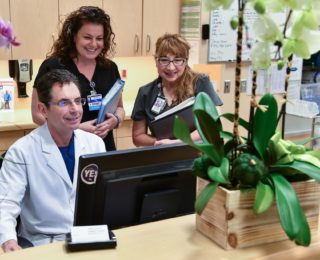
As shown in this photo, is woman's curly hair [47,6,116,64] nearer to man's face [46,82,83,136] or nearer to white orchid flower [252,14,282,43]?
man's face [46,82,83,136]

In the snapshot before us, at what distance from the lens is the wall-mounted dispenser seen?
12.4ft

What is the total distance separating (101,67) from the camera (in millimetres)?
2867

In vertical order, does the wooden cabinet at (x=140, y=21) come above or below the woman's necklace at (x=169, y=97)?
above

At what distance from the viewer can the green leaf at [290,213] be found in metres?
1.04

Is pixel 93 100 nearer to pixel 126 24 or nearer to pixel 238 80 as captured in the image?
pixel 126 24

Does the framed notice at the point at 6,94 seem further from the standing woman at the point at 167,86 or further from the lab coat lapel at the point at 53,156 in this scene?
the lab coat lapel at the point at 53,156

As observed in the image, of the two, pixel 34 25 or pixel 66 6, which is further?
pixel 66 6

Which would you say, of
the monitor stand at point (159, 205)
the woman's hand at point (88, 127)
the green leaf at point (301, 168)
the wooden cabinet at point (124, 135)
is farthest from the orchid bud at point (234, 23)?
the wooden cabinet at point (124, 135)

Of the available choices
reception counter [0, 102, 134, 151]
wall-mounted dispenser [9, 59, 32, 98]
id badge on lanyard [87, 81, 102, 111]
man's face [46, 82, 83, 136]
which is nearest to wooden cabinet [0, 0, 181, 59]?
wall-mounted dispenser [9, 59, 32, 98]

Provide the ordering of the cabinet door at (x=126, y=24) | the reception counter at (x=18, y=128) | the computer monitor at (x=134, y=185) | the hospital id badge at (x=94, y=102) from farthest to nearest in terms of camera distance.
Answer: the cabinet door at (x=126, y=24) → the reception counter at (x=18, y=128) → the hospital id badge at (x=94, y=102) → the computer monitor at (x=134, y=185)

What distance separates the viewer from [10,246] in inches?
63.9

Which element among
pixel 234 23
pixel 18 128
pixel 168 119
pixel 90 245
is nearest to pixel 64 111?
pixel 168 119

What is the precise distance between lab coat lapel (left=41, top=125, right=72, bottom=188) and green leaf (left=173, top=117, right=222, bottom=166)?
3.02ft

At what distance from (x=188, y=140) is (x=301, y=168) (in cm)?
29
